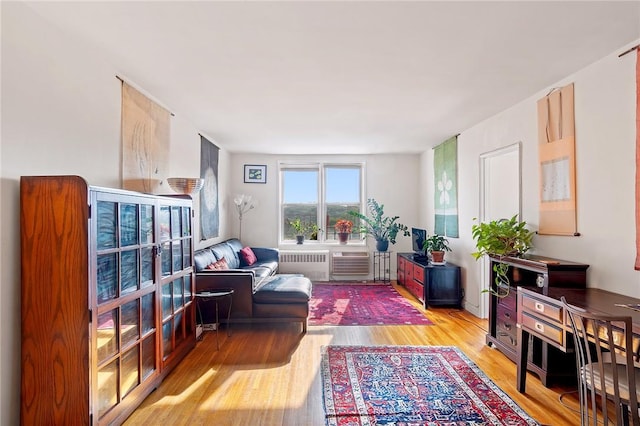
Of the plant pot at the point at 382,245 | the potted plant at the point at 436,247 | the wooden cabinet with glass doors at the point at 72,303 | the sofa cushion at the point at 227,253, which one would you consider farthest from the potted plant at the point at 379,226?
the wooden cabinet with glass doors at the point at 72,303

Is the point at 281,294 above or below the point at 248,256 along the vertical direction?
below

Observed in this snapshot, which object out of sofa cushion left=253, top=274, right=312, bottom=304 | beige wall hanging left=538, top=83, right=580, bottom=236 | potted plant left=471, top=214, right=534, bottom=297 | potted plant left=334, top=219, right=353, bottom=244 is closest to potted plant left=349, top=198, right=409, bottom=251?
potted plant left=334, top=219, right=353, bottom=244

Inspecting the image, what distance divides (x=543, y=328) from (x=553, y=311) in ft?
0.65

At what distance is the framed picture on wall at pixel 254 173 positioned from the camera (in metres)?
7.00

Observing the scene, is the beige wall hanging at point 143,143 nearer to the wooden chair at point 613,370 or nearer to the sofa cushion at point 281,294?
the sofa cushion at point 281,294

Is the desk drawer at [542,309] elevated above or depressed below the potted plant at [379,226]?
below

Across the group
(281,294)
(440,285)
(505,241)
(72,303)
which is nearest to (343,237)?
(440,285)

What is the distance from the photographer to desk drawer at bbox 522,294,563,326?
2.36 meters

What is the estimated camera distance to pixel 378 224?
6949 millimetres

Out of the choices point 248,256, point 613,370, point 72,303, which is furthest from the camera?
point 248,256

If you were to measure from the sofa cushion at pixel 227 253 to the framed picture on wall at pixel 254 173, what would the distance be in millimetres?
1791

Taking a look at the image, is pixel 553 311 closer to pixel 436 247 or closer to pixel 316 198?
pixel 436 247

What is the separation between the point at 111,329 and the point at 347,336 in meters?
2.44

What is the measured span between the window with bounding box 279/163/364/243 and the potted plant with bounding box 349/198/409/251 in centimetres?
26
